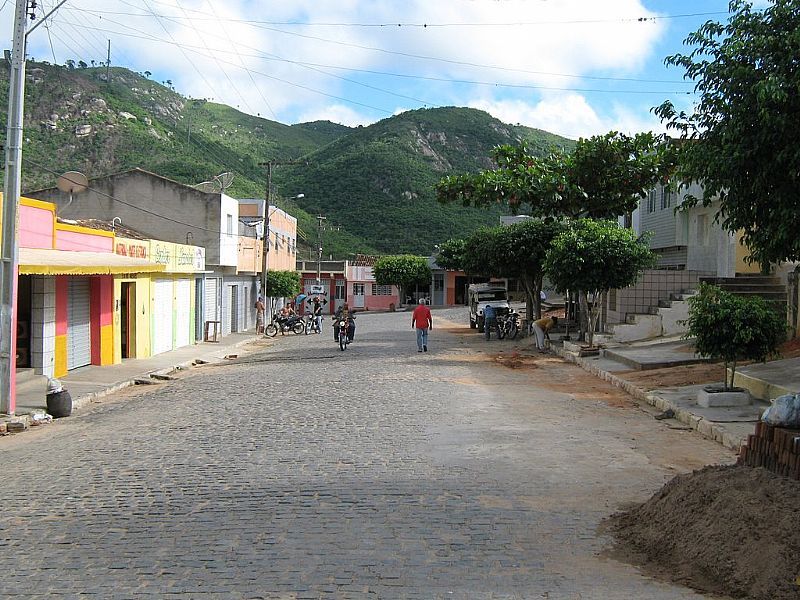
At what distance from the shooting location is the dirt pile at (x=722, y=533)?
508 centimetres

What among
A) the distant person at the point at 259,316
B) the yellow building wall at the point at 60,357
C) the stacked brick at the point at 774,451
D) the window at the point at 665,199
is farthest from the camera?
the distant person at the point at 259,316

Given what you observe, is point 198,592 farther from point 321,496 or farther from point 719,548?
point 719,548

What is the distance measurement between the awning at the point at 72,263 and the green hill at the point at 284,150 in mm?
28667

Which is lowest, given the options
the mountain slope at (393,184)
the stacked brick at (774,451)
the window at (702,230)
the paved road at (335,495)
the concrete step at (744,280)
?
the paved road at (335,495)

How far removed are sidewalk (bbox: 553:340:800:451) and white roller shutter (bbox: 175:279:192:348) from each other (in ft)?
49.3

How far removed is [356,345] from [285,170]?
67.4m

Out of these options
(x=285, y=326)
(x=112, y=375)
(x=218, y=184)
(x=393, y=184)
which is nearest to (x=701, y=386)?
(x=112, y=375)

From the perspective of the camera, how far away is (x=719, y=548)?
551 cm

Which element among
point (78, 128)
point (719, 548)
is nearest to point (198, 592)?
point (719, 548)

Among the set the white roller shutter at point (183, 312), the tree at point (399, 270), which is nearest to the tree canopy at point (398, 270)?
the tree at point (399, 270)

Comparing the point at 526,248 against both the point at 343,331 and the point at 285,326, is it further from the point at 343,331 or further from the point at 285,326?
the point at 285,326

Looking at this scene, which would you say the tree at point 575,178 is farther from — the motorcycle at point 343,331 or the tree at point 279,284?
the tree at point 279,284

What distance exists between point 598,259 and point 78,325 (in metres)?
13.9

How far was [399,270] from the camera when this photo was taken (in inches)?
2891
